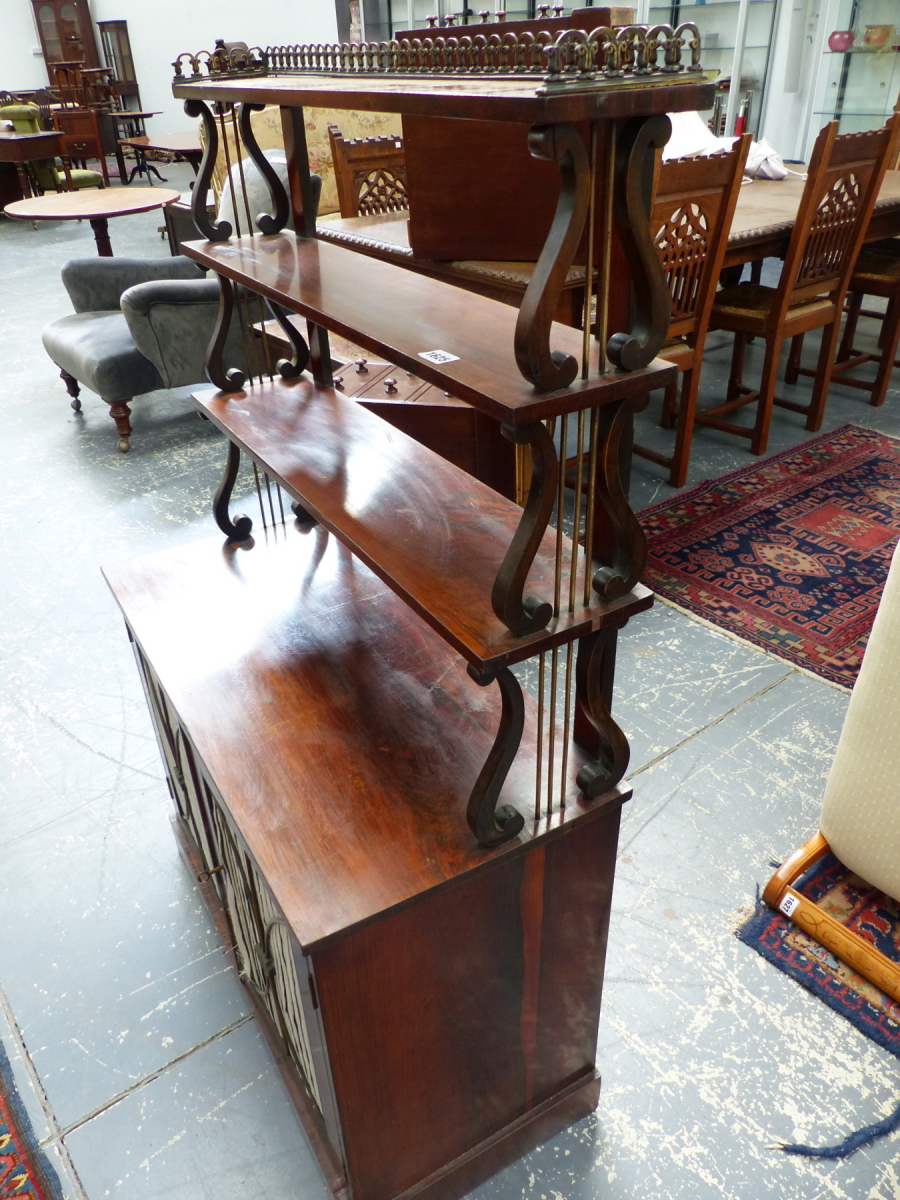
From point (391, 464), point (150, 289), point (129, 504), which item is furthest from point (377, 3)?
point (391, 464)

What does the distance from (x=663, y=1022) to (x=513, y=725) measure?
863 millimetres

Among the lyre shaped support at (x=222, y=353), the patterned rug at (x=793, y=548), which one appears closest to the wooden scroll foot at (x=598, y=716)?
the lyre shaped support at (x=222, y=353)

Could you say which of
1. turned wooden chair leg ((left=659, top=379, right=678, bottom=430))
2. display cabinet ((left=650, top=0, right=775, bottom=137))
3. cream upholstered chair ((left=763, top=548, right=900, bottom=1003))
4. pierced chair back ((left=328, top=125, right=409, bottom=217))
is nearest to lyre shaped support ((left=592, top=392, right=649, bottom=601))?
cream upholstered chair ((left=763, top=548, right=900, bottom=1003))

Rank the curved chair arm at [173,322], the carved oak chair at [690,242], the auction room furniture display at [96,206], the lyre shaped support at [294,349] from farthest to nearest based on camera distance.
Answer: the auction room furniture display at [96,206], the curved chair arm at [173,322], the carved oak chair at [690,242], the lyre shaped support at [294,349]

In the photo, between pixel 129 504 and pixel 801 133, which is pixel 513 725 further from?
pixel 801 133

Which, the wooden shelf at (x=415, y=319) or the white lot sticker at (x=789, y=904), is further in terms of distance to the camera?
the white lot sticker at (x=789, y=904)

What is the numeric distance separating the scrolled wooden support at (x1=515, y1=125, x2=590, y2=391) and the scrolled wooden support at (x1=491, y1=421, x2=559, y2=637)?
0.07m

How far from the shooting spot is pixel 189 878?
6.11 feet

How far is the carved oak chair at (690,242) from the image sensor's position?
8.79ft

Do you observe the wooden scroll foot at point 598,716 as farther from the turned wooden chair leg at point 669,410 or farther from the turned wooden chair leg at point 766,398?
the turned wooden chair leg at point 669,410

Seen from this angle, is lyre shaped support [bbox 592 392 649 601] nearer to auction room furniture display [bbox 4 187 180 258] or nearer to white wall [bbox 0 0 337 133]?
auction room furniture display [bbox 4 187 180 258]

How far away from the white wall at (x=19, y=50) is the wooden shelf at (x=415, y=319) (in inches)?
569

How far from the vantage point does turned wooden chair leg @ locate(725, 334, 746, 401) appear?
3.76 m

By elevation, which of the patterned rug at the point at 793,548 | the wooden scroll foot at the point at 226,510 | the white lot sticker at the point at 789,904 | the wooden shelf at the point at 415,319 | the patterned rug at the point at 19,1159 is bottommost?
the patterned rug at the point at 793,548
